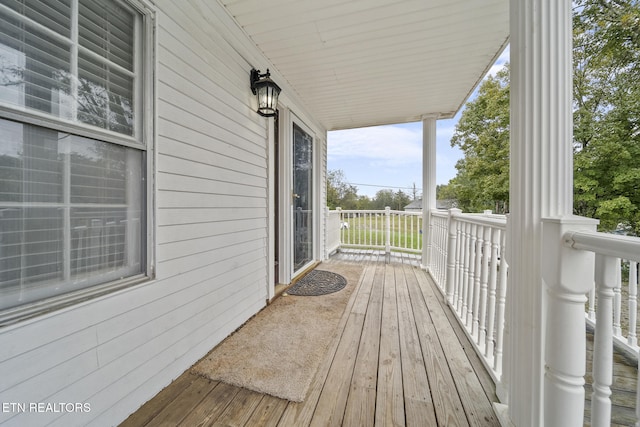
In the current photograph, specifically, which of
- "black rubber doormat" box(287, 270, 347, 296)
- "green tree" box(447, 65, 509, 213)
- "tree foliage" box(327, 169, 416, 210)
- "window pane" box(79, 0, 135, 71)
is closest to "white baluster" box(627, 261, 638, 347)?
"black rubber doormat" box(287, 270, 347, 296)

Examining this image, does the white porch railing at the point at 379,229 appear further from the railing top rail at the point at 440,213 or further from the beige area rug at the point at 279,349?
the beige area rug at the point at 279,349

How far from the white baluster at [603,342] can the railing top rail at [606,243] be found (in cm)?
6

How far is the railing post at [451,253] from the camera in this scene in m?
2.36

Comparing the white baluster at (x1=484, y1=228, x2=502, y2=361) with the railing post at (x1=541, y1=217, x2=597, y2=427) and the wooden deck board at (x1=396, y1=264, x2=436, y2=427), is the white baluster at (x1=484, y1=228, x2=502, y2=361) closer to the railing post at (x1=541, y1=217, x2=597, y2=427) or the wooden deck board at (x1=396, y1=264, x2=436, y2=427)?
the wooden deck board at (x1=396, y1=264, x2=436, y2=427)

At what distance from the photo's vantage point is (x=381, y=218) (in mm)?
4859

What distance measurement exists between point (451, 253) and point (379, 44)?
84.3 inches

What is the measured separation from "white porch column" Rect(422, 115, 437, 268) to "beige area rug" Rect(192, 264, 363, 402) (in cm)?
198

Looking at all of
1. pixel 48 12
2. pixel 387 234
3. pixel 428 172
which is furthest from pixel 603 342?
pixel 387 234

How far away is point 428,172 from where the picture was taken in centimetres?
369

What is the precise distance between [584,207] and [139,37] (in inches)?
246

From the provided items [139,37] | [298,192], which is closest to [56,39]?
[139,37]

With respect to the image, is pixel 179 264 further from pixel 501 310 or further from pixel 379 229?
pixel 379 229

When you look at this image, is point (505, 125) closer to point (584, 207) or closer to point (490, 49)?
point (584, 207)

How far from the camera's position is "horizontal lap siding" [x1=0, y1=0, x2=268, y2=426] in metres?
0.90
